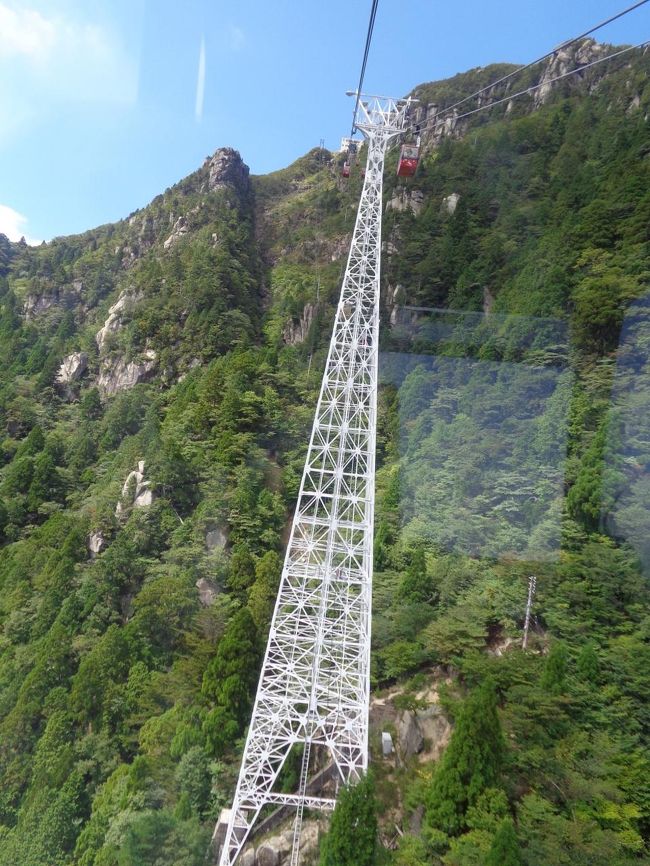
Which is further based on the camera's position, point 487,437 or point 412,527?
point 487,437

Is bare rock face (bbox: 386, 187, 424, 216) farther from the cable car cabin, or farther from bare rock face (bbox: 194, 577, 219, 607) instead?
bare rock face (bbox: 194, 577, 219, 607)

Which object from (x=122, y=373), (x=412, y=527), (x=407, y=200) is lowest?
(x=412, y=527)

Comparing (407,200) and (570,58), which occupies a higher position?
(570,58)

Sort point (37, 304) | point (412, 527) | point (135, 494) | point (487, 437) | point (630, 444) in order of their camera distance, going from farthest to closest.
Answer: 1. point (37, 304)
2. point (135, 494)
3. point (487, 437)
4. point (412, 527)
5. point (630, 444)

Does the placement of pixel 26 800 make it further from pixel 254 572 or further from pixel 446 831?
pixel 446 831

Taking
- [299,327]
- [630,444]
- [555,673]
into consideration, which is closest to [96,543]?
[555,673]

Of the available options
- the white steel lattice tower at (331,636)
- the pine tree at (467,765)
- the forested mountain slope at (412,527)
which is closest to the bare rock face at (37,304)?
the forested mountain slope at (412,527)

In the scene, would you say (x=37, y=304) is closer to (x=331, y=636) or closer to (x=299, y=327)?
(x=299, y=327)
